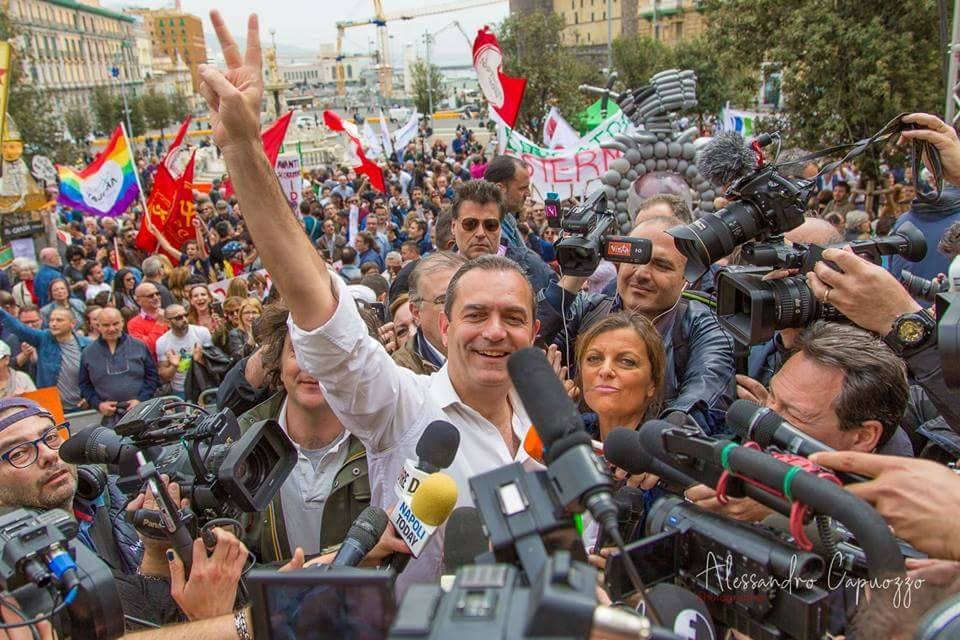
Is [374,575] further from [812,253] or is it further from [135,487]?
[812,253]

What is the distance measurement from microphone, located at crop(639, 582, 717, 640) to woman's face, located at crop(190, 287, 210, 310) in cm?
643

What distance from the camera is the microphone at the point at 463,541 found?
6.36 feet

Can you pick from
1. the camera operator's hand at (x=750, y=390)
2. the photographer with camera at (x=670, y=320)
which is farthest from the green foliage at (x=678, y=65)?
the camera operator's hand at (x=750, y=390)

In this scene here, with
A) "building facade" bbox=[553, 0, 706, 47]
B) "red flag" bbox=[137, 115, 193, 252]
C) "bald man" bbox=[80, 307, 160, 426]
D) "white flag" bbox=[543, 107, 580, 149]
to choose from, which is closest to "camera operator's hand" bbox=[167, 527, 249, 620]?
"bald man" bbox=[80, 307, 160, 426]

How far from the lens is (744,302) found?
9.43ft

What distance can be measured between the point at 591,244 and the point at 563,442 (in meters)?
2.24

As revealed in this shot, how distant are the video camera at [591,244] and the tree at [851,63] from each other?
8788 millimetres

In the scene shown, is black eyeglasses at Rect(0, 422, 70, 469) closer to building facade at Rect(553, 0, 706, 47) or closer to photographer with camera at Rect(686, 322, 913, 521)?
photographer with camera at Rect(686, 322, 913, 521)

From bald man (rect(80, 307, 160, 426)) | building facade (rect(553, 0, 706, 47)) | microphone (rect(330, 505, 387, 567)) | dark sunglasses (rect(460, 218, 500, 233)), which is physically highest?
building facade (rect(553, 0, 706, 47))

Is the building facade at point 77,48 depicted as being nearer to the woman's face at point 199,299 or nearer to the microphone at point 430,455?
the woman's face at point 199,299

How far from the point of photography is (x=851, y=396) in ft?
7.84

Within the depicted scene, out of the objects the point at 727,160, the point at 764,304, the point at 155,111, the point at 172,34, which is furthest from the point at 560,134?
the point at 172,34

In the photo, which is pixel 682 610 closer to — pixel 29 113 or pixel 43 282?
pixel 43 282

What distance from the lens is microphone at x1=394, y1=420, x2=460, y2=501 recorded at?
1.82 metres
